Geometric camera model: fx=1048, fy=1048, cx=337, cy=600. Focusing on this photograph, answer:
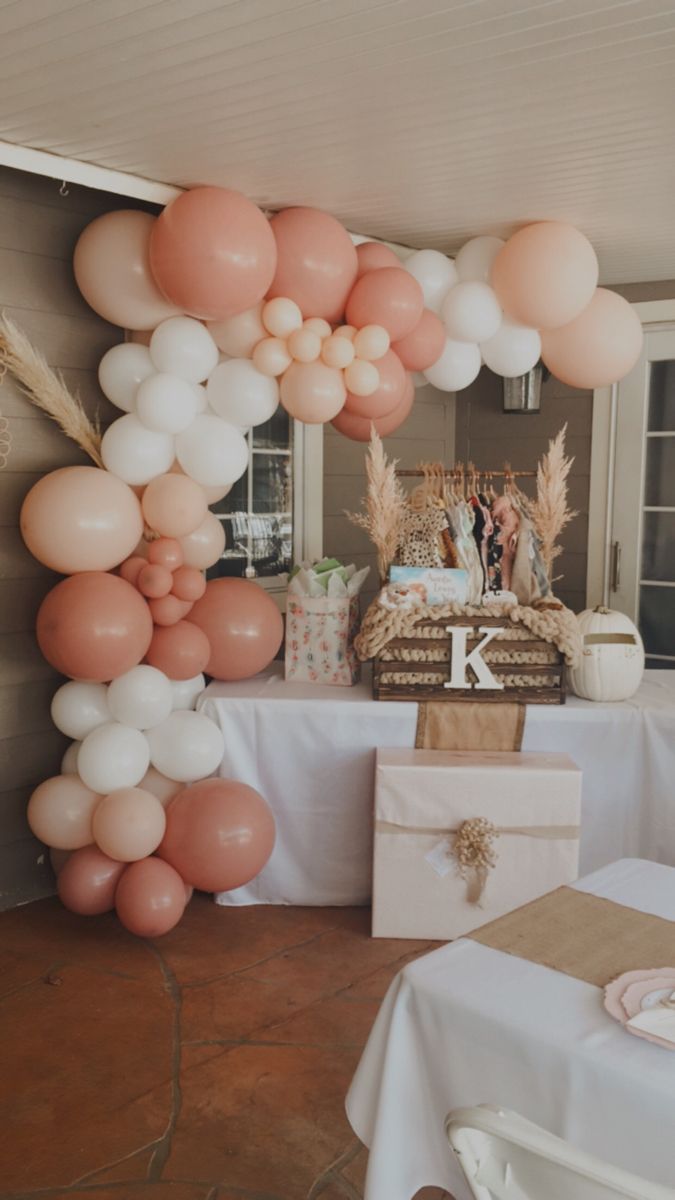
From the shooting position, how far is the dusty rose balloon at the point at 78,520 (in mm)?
2990

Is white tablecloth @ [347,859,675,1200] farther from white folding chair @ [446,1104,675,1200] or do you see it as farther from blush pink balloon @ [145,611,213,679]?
blush pink balloon @ [145,611,213,679]

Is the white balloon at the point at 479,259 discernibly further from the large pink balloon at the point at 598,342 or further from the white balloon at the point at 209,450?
the white balloon at the point at 209,450

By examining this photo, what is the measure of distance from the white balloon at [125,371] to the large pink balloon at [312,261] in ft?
1.47

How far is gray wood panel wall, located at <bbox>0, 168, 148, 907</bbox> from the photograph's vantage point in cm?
332

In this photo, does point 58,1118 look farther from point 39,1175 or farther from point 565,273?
point 565,273

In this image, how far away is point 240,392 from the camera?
3211 millimetres

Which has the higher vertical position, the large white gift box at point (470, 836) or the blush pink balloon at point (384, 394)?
the blush pink balloon at point (384, 394)

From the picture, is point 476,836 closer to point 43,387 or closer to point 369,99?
point 43,387

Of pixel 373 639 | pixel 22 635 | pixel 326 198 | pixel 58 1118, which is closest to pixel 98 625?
pixel 22 635

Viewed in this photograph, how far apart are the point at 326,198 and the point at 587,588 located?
89.9 inches

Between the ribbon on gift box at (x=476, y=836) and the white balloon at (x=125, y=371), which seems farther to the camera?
the white balloon at (x=125, y=371)

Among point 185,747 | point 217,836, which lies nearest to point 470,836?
point 217,836

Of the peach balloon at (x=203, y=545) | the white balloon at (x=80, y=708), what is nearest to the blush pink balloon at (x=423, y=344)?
the peach balloon at (x=203, y=545)

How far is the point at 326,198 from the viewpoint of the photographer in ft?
11.1
